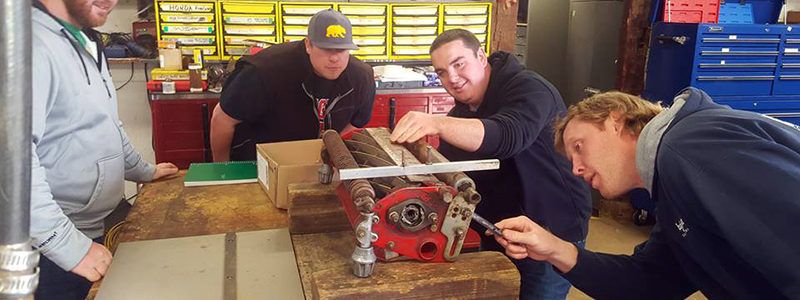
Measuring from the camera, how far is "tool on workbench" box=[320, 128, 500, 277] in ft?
3.74

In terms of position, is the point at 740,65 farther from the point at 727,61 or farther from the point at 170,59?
the point at 170,59

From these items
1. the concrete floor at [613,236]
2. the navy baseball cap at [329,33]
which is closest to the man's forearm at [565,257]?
the navy baseball cap at [329,33]

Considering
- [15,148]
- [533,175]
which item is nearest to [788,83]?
[533,175]

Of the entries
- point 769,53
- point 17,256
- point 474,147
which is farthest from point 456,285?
point 769,53

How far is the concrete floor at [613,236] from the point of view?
3.45m

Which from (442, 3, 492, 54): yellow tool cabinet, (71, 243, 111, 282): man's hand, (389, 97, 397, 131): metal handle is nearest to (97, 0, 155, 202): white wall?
(389, 97, 397, 131): metal handle

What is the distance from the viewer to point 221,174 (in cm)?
204

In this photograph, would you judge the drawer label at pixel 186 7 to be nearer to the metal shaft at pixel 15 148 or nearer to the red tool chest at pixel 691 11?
the red tool chest at pixel 691 11

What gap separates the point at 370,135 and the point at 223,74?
7.88 ft

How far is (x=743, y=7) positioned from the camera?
369cm

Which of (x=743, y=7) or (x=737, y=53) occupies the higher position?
(x=743, y=7)

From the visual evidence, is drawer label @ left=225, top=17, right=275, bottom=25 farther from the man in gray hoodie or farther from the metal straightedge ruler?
the metal straightedge ruler

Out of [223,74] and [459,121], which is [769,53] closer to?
[459,121]

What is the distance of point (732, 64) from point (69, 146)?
11.1ft
